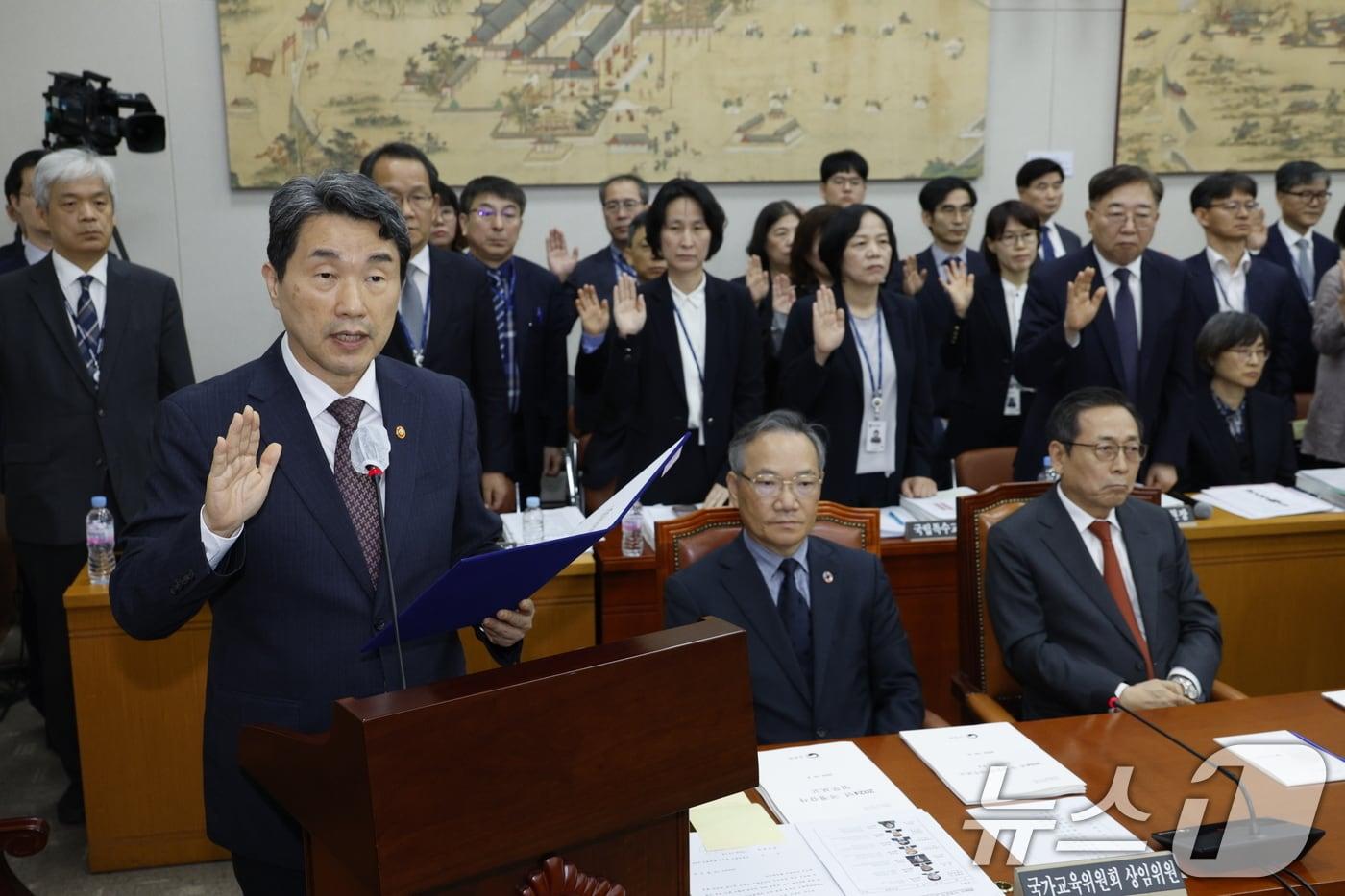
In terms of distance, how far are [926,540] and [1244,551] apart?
3.35 ft

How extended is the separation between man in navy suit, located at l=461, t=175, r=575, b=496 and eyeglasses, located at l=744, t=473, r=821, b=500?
2.31 metres

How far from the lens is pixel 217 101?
617 centimetres

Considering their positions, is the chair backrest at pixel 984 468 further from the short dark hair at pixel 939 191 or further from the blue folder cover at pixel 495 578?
the blue folder cover at pixel 495 578

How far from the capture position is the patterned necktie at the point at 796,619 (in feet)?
9.14

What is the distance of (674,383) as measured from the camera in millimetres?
4188

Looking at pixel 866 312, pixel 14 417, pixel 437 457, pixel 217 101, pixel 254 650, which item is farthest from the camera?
pixel 217 101

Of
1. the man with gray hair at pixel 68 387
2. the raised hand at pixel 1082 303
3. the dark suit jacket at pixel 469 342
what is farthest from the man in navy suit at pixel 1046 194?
the man with gray hair at pixel 68 387

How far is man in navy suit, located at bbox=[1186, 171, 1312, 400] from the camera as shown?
497 centimetres

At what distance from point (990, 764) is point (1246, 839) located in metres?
0.45

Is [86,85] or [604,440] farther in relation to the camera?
[86,85]

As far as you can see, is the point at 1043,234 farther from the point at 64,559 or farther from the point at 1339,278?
the point at 64,559

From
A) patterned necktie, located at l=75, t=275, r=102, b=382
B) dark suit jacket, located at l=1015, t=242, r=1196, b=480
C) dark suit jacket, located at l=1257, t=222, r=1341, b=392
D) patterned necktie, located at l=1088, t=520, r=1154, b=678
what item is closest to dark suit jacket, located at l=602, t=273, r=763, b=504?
dark suit jacket, located at l=1015, t=242, r=1196, b=480

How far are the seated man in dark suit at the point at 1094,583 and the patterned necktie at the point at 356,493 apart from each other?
5.57ft

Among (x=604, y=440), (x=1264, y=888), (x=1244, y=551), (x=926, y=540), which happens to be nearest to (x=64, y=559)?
(x=604, y=440)
